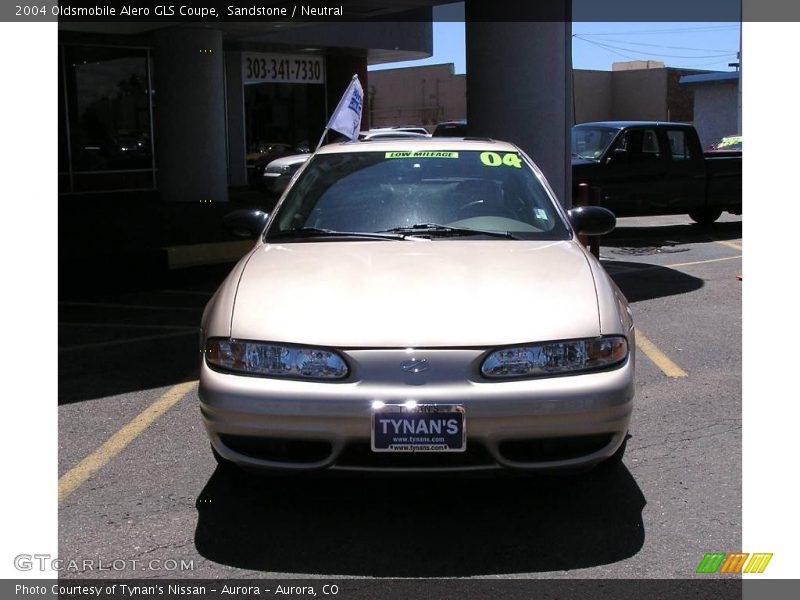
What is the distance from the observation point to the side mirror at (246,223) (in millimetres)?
5367

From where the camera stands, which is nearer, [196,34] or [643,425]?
[643,425]

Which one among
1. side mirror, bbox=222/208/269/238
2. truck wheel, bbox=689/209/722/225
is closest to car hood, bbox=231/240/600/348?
side mirror, bbox=222/208/269/238

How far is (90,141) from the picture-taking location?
2039 centimetres

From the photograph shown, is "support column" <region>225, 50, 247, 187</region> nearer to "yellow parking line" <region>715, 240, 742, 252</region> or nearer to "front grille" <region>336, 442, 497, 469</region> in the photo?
"yellow parking line" <region>715, 240, 742, 252</region>

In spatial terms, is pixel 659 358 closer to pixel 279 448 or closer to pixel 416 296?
pixel 416 296

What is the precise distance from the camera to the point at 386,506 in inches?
165

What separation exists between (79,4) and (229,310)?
12.2 meters

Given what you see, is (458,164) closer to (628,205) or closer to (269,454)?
(269,454)

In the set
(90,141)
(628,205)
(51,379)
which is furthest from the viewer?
(90,141)

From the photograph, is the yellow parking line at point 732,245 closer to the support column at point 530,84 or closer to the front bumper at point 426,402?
the support column at point 530,84

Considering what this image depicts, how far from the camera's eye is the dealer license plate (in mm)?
3582

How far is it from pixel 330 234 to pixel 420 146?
102 centimetres

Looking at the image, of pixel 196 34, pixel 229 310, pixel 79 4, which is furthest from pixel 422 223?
pixel 196 34

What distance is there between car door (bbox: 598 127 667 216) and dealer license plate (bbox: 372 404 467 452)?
36.9 feet
